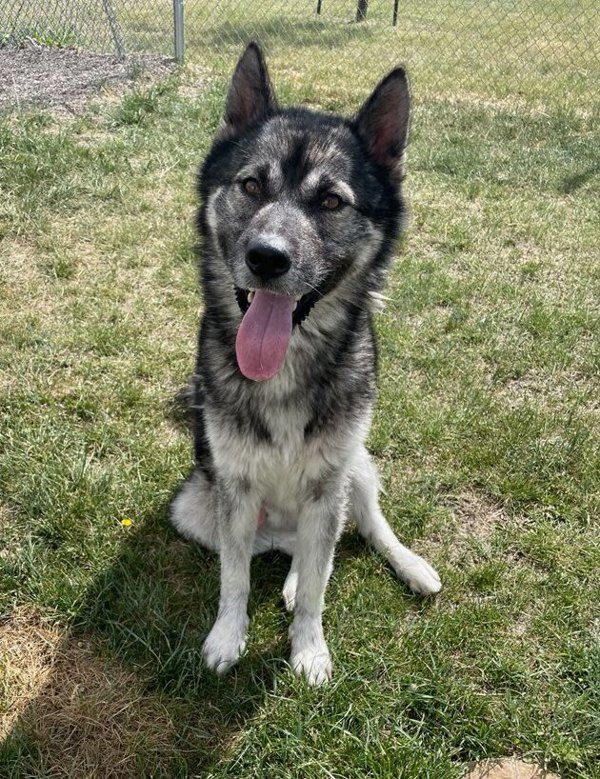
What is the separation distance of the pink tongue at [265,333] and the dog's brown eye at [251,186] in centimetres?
38

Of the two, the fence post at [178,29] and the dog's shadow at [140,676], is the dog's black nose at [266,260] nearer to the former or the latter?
the dog's shadow at [140,676]

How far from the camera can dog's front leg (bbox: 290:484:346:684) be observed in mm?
2512

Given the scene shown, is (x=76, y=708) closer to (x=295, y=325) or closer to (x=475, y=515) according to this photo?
(x=295, y=325)

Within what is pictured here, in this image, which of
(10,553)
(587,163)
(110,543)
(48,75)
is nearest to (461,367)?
(110,543)

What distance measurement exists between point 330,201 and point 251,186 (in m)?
0.29

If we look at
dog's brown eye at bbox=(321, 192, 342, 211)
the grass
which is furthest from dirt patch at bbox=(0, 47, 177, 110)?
dog's brown eye at bbox=(321, 192, 342, 211)

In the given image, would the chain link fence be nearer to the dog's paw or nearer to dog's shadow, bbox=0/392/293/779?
dog's shadow, bbox=0/392/293/779

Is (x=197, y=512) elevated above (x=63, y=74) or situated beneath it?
situated beneath

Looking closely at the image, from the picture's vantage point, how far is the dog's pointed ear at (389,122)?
8.11 feet

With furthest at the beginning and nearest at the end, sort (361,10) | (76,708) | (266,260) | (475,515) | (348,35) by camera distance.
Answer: (361,10) < (348,35) < (475,515) < (76,708) < (266,260)

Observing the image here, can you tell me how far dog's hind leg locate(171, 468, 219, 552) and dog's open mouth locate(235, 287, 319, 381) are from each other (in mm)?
767

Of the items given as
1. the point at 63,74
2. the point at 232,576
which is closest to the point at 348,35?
the point at 63,74

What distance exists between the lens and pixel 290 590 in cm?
280

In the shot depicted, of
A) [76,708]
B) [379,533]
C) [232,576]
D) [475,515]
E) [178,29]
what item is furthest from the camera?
[178,29]
